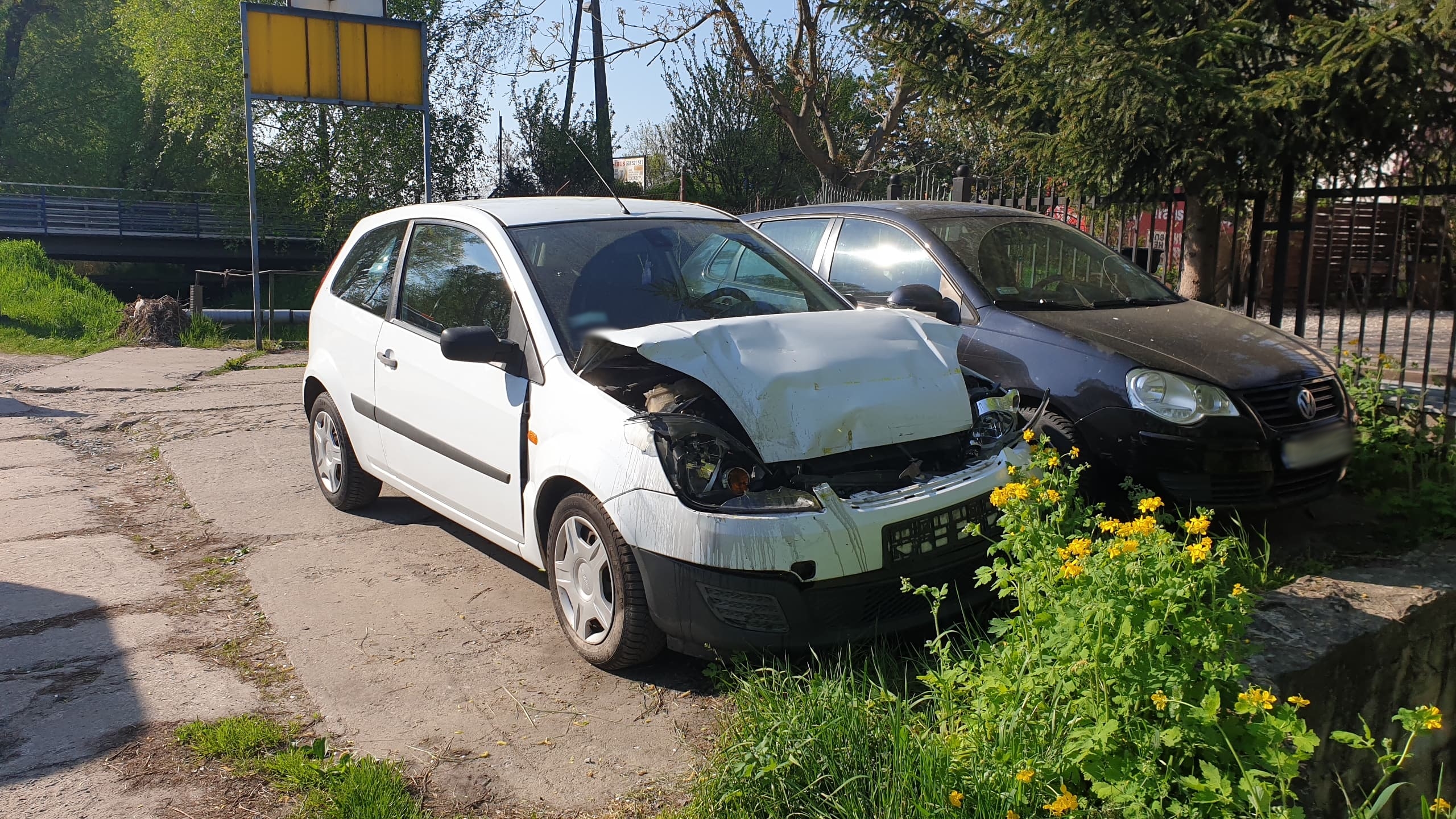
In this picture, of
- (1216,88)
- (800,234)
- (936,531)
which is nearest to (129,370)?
(800,234)

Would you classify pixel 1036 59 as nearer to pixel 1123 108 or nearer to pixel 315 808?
pixel 1123 108

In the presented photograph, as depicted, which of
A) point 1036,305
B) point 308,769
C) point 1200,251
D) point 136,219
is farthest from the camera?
point 136,219

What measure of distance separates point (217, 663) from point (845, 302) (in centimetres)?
303

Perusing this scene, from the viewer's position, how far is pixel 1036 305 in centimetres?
539

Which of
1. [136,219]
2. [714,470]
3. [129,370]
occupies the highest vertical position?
[136,219]

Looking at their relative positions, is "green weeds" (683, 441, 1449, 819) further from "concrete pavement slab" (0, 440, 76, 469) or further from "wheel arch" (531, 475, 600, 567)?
"concrete pavement slab" (0, 440, 76, 469)

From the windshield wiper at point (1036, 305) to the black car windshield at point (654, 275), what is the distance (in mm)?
1000

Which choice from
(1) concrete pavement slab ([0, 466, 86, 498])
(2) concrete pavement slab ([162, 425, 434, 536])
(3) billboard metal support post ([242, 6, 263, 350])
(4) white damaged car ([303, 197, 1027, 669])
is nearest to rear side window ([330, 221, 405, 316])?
(4) white damaged car ([303, 197, 1027, 669])

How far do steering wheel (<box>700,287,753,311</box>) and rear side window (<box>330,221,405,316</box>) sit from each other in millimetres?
1672

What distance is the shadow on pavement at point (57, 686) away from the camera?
3.25 m

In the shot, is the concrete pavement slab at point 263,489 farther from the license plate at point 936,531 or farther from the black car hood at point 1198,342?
the black car hood at point 1198,342

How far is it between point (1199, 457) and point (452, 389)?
325 centimetres

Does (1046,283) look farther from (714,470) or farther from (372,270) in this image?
(372,270)

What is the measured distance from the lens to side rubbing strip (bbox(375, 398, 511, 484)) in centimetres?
425
